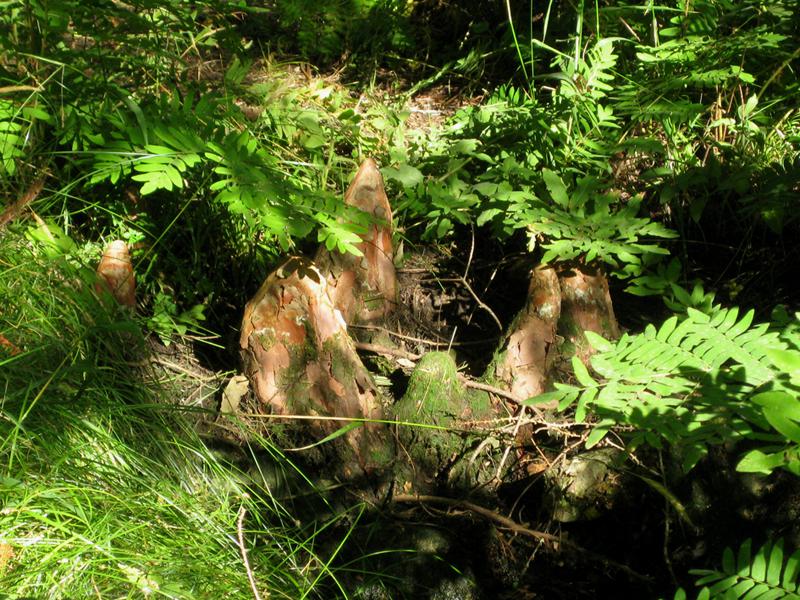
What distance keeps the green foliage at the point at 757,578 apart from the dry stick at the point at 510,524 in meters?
0.72

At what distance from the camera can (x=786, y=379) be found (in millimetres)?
1677

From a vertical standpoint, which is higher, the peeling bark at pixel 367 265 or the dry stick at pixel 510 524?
the peeling bark at pixel 367 265

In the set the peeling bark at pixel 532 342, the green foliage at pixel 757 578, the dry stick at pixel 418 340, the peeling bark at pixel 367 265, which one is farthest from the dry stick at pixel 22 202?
the green foliage at pixel 757 578

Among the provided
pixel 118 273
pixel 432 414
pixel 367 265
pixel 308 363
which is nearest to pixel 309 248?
pixel 367 265

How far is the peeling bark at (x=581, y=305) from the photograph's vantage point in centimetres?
278

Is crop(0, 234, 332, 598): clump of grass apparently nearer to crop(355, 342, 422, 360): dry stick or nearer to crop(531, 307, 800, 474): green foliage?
crop(355, 342, 422, 360): dry stick

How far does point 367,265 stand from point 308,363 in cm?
49

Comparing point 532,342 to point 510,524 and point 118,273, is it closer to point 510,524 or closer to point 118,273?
point 510,524

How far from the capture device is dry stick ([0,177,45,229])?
2674 millimetres

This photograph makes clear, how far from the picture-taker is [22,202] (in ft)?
8.92

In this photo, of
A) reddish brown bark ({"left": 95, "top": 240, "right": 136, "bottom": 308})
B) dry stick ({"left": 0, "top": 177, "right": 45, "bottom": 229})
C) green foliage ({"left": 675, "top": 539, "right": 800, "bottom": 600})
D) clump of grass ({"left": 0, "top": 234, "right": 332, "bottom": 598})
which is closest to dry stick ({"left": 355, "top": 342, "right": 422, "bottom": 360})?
clump of grass ({"left": 0, "top": 234, "right": 332, "bottom": 598})

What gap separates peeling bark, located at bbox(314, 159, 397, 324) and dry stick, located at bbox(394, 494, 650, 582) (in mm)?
722

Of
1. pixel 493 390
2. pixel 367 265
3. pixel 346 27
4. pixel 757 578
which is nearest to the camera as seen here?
pixel 757 578

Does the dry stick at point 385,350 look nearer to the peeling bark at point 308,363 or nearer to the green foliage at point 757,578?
the peeling bark at point 308,363
